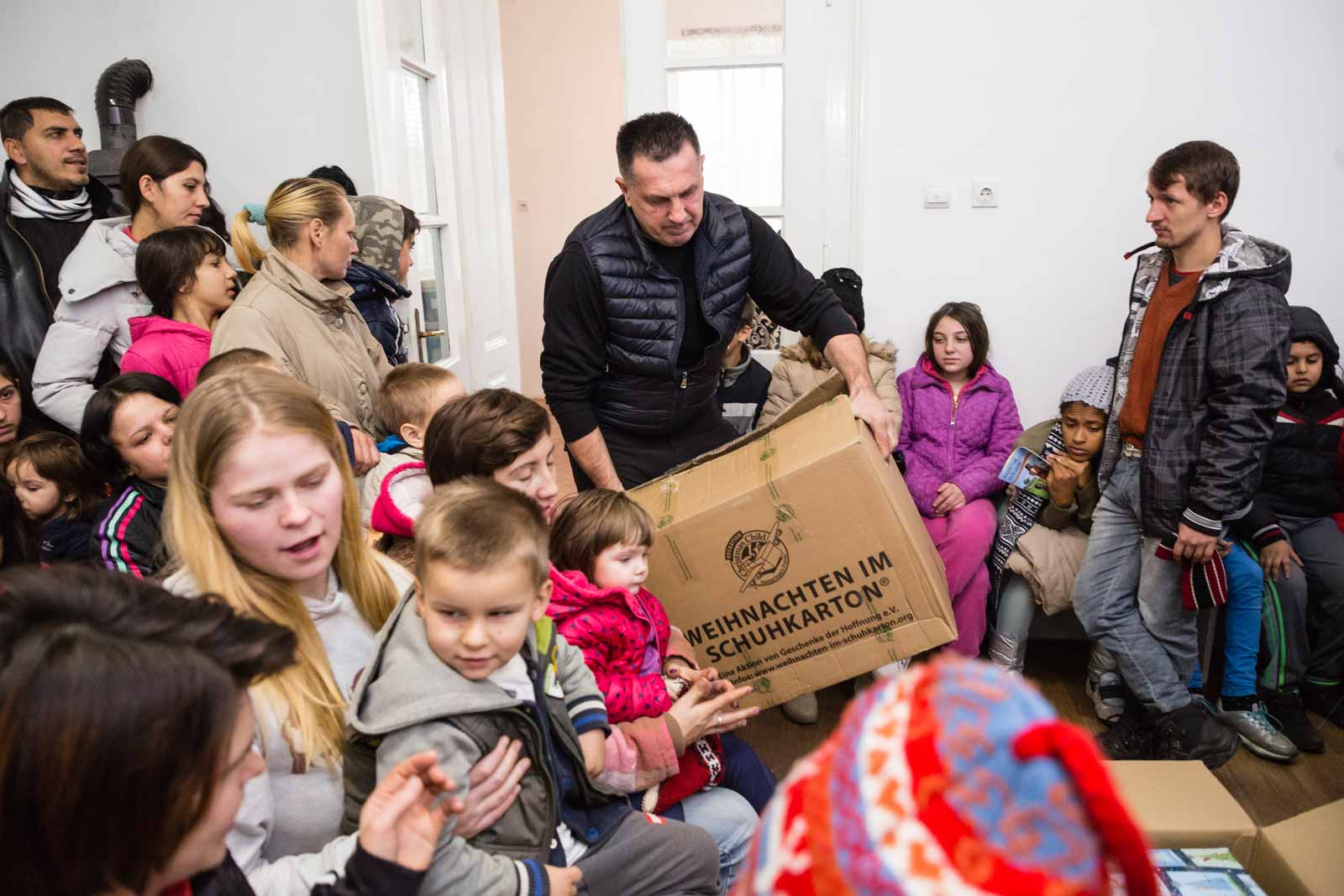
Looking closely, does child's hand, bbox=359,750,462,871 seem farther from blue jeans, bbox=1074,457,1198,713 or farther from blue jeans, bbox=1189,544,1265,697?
blue jeans, bbox=1189,544,1265,697

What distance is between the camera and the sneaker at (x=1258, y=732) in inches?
95.0

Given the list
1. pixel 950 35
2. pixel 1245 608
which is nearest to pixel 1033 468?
pixel 1245 608

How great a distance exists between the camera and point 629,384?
2.30 meters

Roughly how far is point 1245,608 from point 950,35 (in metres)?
2.05

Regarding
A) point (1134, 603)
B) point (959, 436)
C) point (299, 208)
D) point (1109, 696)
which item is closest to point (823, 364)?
point (959, 436)

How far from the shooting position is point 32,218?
2621 millimetres

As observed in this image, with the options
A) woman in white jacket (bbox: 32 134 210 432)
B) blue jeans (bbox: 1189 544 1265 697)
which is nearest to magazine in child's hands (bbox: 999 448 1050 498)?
blue jeans (bbox: 1189 544 1265 697)

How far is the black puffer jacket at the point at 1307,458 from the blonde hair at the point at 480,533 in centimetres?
230

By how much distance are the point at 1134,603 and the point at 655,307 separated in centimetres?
158

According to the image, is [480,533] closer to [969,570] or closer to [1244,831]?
[1244,831]

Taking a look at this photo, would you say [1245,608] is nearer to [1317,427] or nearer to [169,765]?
[1317,427]

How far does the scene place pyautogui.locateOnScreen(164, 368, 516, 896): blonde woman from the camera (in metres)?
1.07

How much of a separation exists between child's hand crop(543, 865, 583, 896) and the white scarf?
2.54 metres

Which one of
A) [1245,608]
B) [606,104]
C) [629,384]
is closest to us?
[629,384]
